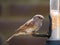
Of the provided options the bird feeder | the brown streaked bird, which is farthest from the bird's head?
the bird feeder

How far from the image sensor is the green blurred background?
128 centimetres

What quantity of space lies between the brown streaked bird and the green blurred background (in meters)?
0.03

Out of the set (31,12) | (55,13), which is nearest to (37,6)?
(31,12)

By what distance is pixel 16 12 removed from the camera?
129 cm

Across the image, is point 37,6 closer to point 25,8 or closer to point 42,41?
point 25,8

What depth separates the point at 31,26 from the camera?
1262 millimetres

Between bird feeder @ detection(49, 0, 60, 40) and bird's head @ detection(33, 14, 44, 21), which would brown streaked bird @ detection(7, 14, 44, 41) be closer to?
bird's head @ detection(33, 14, 44, 21)

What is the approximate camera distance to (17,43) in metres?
1.27

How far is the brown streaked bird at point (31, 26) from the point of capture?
4.15 feet

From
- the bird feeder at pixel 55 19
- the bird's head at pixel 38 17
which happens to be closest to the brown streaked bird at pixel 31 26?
the bird's head at pixel 38 17

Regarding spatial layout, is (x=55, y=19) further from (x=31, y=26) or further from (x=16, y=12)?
(x=16, y=12)

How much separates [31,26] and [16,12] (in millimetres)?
166

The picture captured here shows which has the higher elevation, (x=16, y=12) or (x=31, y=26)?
(x=16, y=12)

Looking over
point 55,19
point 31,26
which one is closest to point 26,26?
point 31,26
